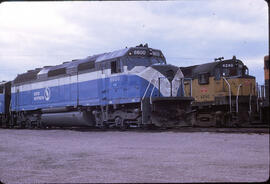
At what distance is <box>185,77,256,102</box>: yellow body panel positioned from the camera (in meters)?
19.2

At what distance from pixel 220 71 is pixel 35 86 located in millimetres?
11486

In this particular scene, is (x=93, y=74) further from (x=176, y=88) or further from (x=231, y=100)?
(x=231, y=100)

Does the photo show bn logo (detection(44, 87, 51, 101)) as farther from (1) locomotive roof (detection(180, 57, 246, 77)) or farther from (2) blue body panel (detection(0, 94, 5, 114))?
(1) locomotive roof (detection(180, 57, 246, 77))

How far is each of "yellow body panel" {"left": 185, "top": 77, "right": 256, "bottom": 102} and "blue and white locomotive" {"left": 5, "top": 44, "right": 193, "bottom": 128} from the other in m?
3.20

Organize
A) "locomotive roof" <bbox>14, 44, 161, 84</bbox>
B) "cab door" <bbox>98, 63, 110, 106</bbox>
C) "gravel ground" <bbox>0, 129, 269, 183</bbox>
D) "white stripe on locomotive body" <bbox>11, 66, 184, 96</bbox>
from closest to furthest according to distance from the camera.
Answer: "gravel ground" <bbox>0, 129, 269, 183</bbox> → "white stripe on locomotive body" <bbox>11, 66, 184, 96</bbox> → "locomotive roof" <bbox>14, 44, 161, 84</bbox> → "cab door" <bbox>98, 63, 110, 106</bbox>

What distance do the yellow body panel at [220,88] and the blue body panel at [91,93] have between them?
4707 millimetres

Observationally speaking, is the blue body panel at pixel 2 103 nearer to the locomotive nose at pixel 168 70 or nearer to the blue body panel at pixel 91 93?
the blue body panel at pixel 91 93

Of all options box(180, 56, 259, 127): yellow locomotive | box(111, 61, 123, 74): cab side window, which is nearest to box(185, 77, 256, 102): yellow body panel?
box(180, 56, 259, 127): yellow locomotive

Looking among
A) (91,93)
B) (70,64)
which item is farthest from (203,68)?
(70,64)

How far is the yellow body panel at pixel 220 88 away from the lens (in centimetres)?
1920

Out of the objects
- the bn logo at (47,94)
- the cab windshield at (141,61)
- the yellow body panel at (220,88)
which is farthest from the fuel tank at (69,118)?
the yellow body panel at (220,88)

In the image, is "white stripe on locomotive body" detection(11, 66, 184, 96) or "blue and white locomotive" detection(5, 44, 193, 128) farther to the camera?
Result: "white stripe on locomotive body" detection(11, 66, 184, 96)

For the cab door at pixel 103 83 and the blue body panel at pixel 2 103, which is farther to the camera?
the blue body panel at pixel 2 103

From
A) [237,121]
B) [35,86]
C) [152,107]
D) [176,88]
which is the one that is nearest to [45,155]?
[152,107]
